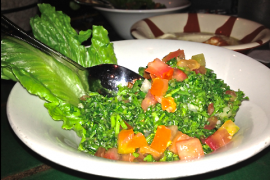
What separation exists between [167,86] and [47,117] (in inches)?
32.6

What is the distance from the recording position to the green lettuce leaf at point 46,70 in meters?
1.74

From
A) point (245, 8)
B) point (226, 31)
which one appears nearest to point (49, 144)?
point (226, 31)

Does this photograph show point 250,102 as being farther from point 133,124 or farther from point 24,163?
point 24,163

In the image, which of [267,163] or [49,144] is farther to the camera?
[267,163]

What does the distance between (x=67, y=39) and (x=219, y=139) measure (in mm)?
1523

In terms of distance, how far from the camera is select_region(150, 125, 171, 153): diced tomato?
132cm

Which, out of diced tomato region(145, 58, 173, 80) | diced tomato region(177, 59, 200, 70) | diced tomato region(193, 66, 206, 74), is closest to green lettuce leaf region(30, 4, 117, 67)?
diced tomato region(145, 58, 173, 80)

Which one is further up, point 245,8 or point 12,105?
point 245,8

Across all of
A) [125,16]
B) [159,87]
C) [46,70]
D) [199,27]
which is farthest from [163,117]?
[199,27]

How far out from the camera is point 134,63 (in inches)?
82.1

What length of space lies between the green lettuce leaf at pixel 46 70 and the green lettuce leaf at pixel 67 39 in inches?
8.9

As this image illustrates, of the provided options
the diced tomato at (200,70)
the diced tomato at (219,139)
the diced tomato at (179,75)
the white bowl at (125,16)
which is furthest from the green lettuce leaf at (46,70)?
the white bowl at (125,16)

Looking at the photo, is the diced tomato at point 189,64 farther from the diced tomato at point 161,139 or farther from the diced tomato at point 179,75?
the diced tomato at point 161,139

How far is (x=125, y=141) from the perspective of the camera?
4.37 feet
